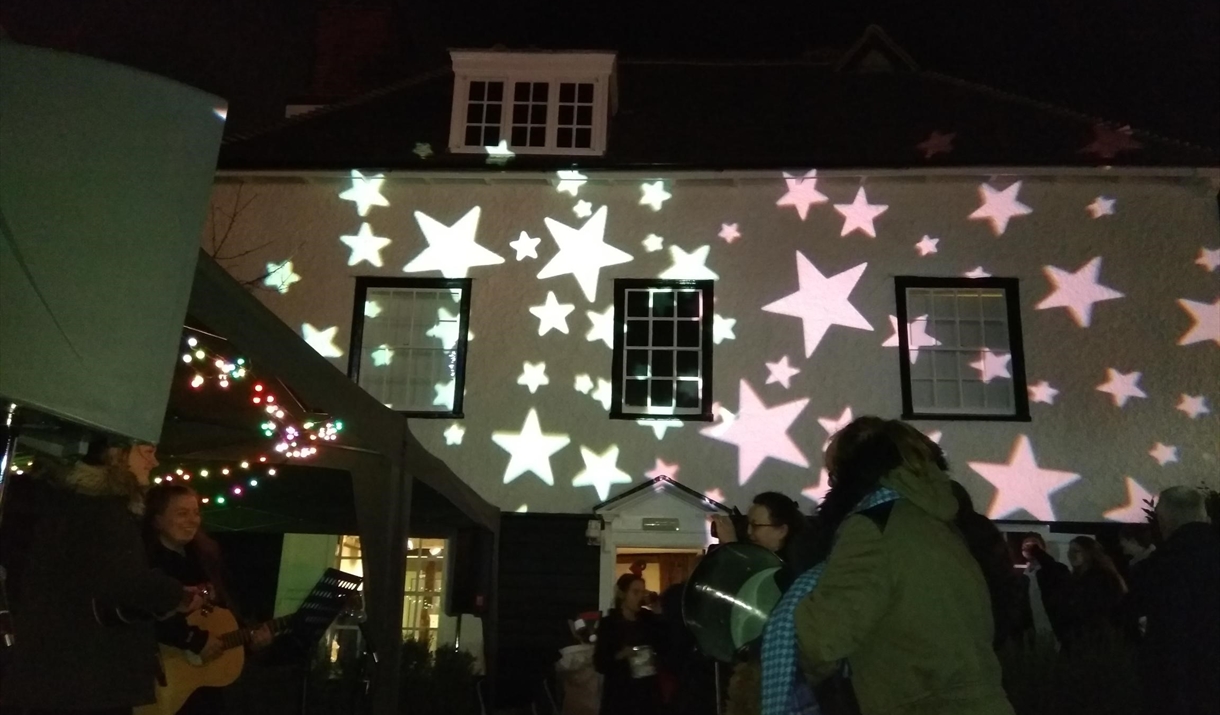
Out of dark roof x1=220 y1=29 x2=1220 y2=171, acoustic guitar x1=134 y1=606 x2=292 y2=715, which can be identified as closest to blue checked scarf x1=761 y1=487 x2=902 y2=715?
acoustic guitar x1=134 y1=606 x2=292 y2=715

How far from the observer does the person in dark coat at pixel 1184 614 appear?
3.07 meters

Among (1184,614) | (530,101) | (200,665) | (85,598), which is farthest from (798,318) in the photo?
(85,598)

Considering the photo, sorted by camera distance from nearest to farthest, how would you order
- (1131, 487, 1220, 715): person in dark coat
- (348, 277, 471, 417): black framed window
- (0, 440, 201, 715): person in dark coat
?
(0, 440, 201, 715): person in dark coat → (1131, 487, 1220, 715): person in dark coat → (348, 277, 471, 417): black framed window

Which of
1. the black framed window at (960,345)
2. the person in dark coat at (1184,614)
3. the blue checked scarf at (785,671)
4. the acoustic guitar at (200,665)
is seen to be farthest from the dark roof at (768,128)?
the blue checked scarf at (785,671)

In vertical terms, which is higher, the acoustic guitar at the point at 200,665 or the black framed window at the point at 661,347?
the black framed window at the point at 661,347

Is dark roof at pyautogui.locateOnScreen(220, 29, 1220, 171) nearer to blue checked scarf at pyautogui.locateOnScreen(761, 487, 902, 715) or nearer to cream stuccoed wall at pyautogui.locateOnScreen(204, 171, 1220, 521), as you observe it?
cream stuccoed wall at pyautogui.locateOnScreen(204, 171, 1220, 521)

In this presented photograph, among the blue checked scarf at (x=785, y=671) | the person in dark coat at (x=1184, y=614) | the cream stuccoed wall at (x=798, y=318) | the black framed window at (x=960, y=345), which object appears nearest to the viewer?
the blue checked scarf at (x=785, y=671)

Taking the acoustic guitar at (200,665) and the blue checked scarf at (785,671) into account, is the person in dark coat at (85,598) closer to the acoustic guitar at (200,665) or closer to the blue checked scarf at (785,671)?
the acoustic guitar at (200,665)

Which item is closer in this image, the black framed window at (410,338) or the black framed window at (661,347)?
the black framed window at (661,347)

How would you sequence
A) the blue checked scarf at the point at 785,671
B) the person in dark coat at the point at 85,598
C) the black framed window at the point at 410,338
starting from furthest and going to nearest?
1. the black framed window at the point at 410,338
2. the person in dark coat at the point at 85,598
3. the blue checked scarf at the point at 785,671

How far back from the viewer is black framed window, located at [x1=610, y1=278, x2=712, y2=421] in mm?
9555

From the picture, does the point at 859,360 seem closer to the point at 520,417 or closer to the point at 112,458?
the point at 520,417

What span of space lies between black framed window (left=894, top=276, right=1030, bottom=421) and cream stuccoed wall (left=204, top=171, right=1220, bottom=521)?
143 millimetres

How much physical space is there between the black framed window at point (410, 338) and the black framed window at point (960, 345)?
452 cm
